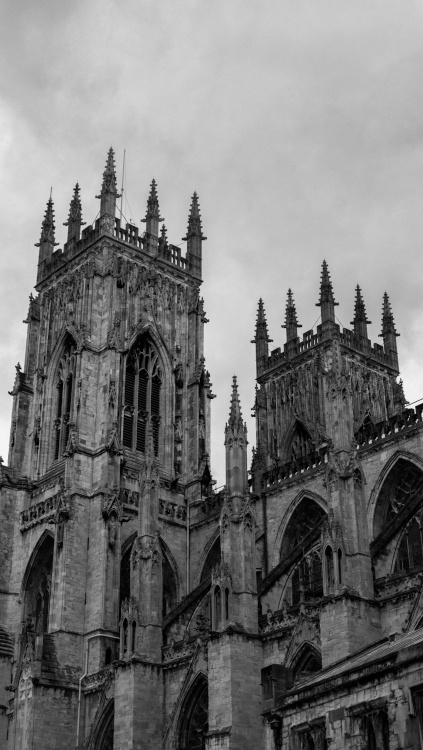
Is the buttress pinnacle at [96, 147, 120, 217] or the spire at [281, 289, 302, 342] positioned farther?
the spire at [281, 289, 302, 342]

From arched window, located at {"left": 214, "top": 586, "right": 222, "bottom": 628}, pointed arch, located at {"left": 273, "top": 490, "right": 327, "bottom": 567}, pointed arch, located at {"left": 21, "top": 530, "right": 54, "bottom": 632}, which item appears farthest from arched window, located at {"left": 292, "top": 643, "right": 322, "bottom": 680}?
pointed arch, located at {"left": 21, "top": 530, "right": 54, "bottom": 632}

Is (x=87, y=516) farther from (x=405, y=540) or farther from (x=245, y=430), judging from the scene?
(x=405, y=540)

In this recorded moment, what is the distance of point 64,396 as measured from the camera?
51156 mm

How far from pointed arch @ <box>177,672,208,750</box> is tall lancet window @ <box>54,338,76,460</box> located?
647 inches

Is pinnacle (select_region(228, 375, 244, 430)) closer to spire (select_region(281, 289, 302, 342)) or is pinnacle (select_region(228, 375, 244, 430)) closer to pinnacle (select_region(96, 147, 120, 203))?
pinnacle (select_region(96, 147, 120, 203))

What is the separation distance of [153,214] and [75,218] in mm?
3954

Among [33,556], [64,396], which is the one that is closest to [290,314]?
[64,396]

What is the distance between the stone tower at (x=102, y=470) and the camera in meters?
40.4

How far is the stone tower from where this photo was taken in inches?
1592

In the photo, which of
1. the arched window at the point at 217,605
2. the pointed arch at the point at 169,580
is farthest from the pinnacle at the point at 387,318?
the arched window at the point at 217,605

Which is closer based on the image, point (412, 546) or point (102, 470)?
point (412, 546)

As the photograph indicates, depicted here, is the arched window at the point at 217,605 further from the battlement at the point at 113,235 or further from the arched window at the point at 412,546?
the battlement at the point at 113,235

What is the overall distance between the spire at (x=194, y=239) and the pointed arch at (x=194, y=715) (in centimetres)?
2514

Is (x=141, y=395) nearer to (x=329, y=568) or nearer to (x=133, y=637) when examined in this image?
(x=133, y=637)
